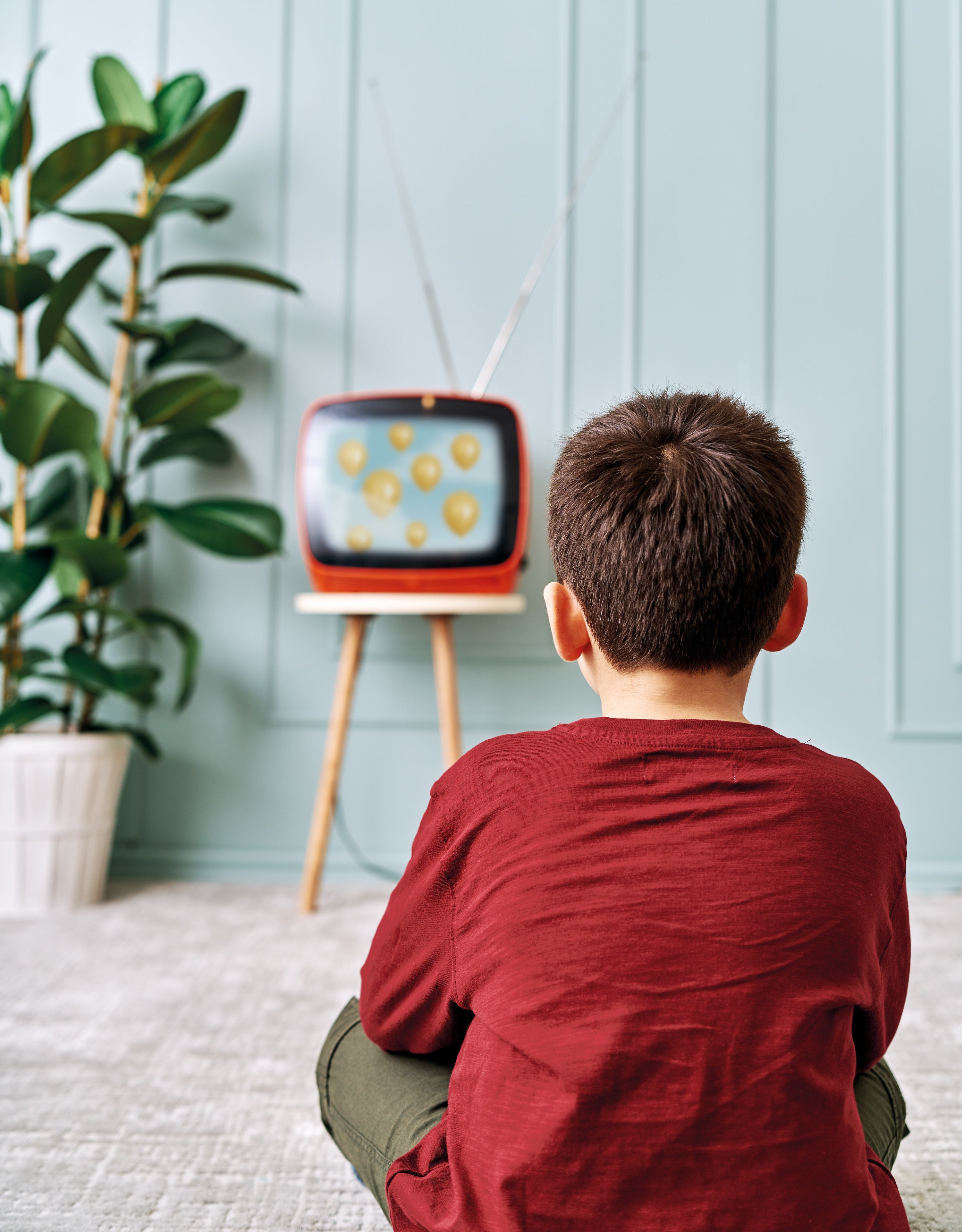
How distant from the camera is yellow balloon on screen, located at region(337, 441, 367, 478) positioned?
1524 millimetres

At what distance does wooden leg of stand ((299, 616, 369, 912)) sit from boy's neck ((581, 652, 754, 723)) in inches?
44.2

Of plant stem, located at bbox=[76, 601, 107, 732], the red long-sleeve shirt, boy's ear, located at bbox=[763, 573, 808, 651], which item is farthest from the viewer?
plant stem, located at bbox=[76, 601, 107, 732]

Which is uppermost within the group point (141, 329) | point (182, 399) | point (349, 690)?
point (141, 329)

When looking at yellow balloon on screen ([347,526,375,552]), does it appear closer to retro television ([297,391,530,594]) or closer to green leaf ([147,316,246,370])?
retro television ([297,391,530,594])

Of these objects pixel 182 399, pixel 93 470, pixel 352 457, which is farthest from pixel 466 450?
pixel 93 470

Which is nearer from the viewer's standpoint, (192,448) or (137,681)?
(137,681)

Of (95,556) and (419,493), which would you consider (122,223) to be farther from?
(419,493)

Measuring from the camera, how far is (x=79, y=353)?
5.51 ft

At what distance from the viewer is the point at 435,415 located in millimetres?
1514

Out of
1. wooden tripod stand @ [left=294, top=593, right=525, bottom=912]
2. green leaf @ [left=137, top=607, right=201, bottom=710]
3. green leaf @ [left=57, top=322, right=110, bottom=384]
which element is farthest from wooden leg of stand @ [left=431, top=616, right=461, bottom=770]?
green leaf @ [left=57, top=322, right=110, bottom=384]

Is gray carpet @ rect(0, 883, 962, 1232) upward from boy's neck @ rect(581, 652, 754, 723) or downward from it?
downward

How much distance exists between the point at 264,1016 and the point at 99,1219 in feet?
1.33

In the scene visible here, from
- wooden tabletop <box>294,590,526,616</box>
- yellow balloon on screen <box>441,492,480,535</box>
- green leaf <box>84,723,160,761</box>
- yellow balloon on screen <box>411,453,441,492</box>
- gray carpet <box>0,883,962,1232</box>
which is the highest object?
yellow balloon on screen <box>411,453,441,492</box>

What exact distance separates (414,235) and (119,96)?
557 mm
